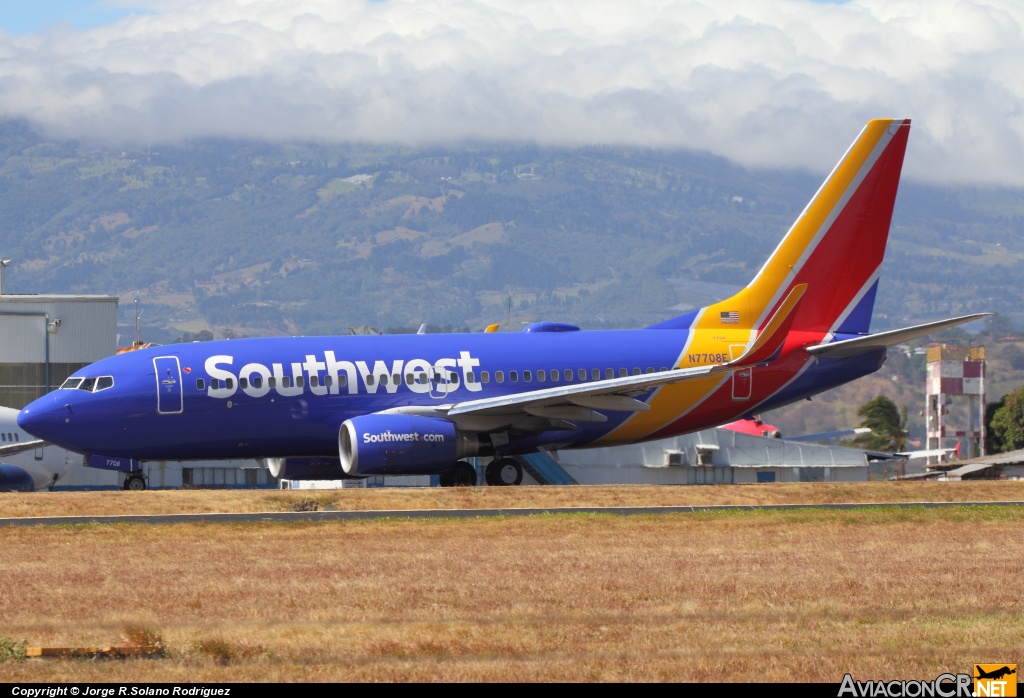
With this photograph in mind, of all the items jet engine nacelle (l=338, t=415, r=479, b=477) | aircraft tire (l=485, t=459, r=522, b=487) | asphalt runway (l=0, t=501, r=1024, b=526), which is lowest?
asphalt runway (l=0, t=501, r=1024, b=526)

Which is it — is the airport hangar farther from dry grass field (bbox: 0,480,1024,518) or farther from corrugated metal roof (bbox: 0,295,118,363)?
dry grass field (bbox: 0,480,1024,518)

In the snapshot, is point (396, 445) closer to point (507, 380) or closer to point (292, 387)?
point (292, 387)

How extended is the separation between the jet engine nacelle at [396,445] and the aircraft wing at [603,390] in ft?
3.05

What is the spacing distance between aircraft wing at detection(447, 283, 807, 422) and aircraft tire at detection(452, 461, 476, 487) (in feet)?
5.16

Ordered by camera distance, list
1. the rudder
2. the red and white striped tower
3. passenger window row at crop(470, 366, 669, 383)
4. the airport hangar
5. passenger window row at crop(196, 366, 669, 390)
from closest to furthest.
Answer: passenger window row at crop(196, 366, 669, 390), passenger window row at crop(470, 366, 669, 383), the rudder, the airport hangar, the red and white striped tower

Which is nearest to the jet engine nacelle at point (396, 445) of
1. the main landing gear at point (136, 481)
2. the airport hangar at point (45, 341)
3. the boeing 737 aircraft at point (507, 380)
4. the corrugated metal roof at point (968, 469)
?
the boeing 737 aircraft at point (507, 380)

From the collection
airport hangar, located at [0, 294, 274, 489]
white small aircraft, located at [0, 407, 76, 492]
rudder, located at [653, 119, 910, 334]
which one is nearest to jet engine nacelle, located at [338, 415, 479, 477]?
rudder, located at [653, 119, 910, 334]

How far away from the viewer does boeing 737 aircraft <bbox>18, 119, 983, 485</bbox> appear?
112 feet

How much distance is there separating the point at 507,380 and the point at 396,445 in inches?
163

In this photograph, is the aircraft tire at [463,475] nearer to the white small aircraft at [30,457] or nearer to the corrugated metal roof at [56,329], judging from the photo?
the white small aircraft at [30,457]

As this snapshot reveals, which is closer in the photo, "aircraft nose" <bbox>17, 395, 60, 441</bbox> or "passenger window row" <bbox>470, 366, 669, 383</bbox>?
"aircraft nose" <bbox>17, 395, 60, 441</bbox>

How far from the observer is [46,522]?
26.9 metres

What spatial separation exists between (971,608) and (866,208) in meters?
23.4

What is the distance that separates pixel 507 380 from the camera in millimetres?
36375
